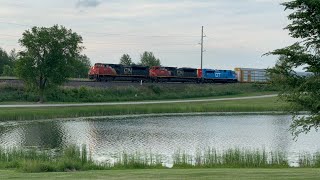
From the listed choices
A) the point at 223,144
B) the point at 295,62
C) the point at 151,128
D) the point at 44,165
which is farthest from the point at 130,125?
the point at 295,62

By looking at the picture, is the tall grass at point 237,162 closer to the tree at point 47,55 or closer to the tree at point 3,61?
the tree at point 47,55

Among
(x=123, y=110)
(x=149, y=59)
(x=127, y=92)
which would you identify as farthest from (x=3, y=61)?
(x=123, y=110)

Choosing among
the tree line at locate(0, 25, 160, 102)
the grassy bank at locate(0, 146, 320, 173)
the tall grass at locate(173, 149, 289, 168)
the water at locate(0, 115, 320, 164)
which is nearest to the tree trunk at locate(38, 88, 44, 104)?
the tree line at locate(0, 25, 160, 102)

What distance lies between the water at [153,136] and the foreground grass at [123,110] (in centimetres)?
250

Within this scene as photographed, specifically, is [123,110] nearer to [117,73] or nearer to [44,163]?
[117,73]

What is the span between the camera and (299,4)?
1454 cm

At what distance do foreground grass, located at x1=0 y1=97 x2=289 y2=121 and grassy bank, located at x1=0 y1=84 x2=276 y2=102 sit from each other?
14.1 feet

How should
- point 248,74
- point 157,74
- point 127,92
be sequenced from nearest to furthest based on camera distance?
point 127,92 → point 157,74 → point 248,74

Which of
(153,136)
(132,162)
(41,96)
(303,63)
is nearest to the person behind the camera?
(303,63)

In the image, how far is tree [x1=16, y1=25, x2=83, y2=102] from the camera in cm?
5647

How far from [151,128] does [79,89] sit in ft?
85.2

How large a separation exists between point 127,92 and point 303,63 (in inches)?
2254

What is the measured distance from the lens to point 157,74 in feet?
266

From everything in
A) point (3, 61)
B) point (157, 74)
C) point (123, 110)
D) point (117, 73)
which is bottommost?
point (123, 110)
